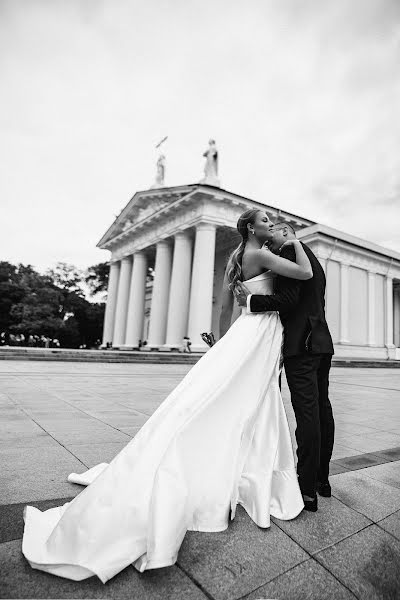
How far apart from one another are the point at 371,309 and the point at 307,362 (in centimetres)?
3471

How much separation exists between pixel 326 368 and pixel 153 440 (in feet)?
4.36

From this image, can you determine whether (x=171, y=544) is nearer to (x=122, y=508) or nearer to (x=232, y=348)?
(x=122, y=508)

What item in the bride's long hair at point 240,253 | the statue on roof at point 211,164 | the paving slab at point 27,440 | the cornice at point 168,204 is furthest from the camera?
the statue on roof at point 211,164

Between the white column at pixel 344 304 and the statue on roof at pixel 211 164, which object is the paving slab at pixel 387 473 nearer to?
the statue on roof at pixel 211 164

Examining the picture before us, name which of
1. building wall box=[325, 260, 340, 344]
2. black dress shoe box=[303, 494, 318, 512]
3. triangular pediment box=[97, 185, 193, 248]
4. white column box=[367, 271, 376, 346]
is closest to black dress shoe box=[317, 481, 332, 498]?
black dress shoe box=[303, 494, 318, 512]

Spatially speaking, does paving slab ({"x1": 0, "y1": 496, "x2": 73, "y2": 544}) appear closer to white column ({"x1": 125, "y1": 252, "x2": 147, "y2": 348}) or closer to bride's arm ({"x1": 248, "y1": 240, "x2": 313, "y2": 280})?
bride's arm ({"x1": 248, "y1": 240, "x2": 313, "y2": 280})

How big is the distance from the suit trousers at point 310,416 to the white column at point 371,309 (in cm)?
3353

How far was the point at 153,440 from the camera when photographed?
2051 mm

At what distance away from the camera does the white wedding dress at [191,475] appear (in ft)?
5.38

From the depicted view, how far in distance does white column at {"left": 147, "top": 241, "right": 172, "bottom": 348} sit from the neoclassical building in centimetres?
8

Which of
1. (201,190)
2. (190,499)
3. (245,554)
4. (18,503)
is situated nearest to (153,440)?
(190,499)

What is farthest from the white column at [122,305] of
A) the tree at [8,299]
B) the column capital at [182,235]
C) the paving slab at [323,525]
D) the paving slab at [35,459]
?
the paving slab at [323,525]

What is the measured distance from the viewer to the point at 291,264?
2.44 meters

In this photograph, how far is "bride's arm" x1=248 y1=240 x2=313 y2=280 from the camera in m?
2.44
